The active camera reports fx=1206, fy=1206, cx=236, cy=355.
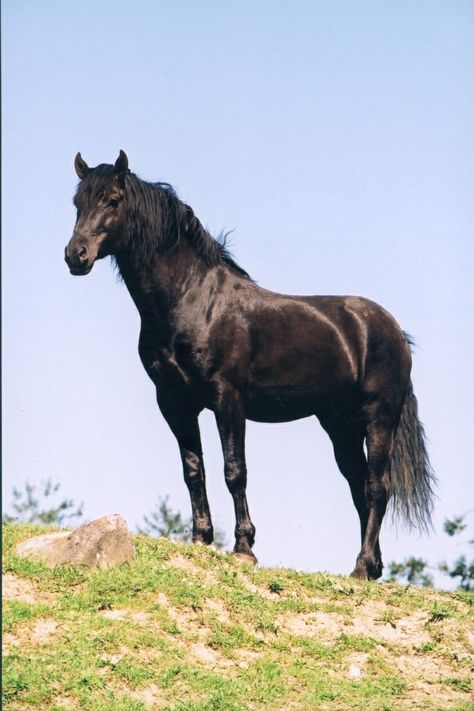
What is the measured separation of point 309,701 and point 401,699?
0.90m

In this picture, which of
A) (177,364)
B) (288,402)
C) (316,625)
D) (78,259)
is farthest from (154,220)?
(316,625)

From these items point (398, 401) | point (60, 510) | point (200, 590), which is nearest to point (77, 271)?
point (200, 590)

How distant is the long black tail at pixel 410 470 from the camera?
1377 centimetres

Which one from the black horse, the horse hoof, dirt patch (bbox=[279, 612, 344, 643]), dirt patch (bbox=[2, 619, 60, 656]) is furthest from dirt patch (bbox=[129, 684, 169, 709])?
the black horse

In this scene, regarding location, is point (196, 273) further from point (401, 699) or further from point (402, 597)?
point (401, 699)

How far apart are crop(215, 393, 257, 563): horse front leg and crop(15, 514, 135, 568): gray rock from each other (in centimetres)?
130

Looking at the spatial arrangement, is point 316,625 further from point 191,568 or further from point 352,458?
point 352,458

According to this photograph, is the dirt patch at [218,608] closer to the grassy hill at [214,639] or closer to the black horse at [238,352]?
the grassy hill at [214,639]

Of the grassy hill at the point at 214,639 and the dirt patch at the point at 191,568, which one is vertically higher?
the dirt patch at the point at 191,568

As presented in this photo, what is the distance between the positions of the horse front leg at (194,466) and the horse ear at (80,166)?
2486mm

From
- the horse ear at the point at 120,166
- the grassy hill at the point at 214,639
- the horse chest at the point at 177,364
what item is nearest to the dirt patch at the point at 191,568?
the grassy hill at the point at 214,639

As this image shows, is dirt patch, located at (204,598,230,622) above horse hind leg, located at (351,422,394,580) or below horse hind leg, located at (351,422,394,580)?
below

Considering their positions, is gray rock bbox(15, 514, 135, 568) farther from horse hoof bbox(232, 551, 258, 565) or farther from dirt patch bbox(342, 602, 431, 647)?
dirt patch bbox(342, 602, 431, 647)

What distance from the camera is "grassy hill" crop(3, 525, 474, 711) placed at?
9773 millimetres
